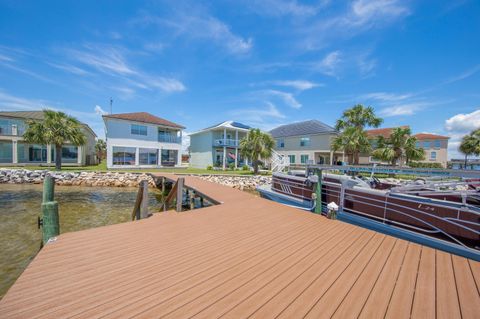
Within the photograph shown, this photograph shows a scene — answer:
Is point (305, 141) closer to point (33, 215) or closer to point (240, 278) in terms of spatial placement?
point (33, 215)

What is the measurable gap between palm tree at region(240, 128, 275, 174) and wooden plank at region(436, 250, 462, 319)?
17975 mm

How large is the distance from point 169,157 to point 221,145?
7585 mm

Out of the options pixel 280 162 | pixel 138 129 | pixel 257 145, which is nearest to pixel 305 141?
pixel 280 162

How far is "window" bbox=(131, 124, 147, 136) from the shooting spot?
24.6 metres

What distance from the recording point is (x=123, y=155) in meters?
24.3

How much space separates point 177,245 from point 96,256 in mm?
1229

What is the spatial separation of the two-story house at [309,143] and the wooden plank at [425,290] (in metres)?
22.7

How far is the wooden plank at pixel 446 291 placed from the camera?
2.14 m

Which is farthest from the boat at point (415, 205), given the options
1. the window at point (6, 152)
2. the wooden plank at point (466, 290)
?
the window at point (6, 152)

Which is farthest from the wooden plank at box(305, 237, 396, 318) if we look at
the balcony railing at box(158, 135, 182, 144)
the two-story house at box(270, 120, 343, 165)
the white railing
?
the balcony railing at box(158, 135, 182, 144)

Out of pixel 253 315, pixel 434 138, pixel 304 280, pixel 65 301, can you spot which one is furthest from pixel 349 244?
pixel 434 138

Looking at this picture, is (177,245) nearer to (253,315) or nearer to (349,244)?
(253,315)

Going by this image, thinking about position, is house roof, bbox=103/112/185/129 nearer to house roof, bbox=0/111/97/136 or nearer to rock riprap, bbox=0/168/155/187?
rock riprap, bbox=0/168/155/187

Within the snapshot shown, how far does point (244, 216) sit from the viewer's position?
18.8 feet
